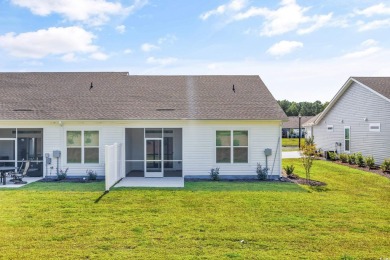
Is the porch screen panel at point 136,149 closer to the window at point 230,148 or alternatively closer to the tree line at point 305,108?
the window at point 230,148

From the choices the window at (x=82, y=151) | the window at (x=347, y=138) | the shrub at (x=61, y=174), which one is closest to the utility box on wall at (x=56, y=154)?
the window at (x=82, y=151)

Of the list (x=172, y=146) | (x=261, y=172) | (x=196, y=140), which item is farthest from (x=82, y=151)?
(x=261, y=172)

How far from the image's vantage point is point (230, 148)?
1636 centimetres

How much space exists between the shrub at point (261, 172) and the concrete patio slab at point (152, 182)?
367 centimetres

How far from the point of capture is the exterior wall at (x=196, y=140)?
16.3 m

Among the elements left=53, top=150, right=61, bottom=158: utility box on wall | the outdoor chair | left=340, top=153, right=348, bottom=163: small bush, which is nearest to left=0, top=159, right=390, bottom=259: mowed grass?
the outdoor chair

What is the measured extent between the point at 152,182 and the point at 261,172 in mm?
5183

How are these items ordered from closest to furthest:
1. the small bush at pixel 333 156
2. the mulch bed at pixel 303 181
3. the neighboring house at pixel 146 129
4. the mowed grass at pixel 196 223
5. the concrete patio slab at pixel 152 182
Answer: the mowed grass at pixel 196 223 < the concrete patio slab at pixel 152 182 < the mulch bed at pixel 303 181 < the neighboring house at pixel 146 129 < the small bush at pixel 333 156

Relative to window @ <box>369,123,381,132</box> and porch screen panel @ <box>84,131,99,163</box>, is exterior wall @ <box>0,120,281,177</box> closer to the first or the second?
porch screen panel @ <box>84,131,99,163</box>

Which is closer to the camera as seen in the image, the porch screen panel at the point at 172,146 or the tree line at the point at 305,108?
the porch screen panel at the point at 172,146

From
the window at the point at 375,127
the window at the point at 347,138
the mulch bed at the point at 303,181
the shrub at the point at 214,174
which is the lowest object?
the mulch bed at the point at 303,181

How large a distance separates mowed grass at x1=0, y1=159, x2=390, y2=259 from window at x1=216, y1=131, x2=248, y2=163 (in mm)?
3063

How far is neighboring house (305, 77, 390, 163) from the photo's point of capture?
67.7ft

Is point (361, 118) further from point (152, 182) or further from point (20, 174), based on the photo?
point (20, 174)
